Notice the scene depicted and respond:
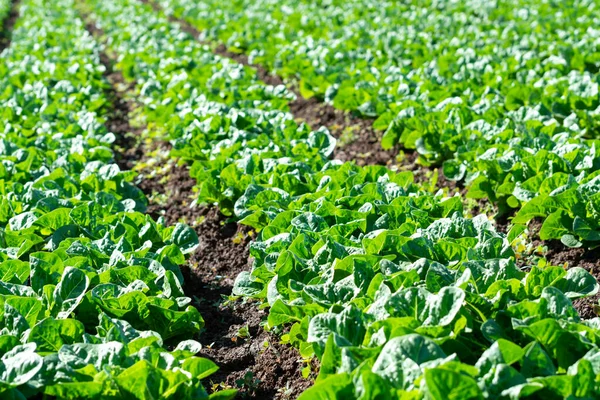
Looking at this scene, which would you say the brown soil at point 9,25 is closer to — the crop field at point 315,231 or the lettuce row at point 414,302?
the crop field at point 315,231

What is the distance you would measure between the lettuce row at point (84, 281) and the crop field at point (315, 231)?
13mm

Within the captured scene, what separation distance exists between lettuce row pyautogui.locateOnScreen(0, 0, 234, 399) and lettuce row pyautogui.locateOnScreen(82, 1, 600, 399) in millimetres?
604

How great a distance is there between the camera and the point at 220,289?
5109mm

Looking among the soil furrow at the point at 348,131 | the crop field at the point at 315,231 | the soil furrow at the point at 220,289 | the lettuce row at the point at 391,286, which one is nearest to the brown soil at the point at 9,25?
the crop field at the point at 315,231

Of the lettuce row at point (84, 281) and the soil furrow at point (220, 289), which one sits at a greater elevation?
the lettuce row at point (84, 281)

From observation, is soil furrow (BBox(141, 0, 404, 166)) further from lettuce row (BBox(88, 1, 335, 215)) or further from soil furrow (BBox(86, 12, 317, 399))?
soil furrow (BBox(86, 12, 317, 399))

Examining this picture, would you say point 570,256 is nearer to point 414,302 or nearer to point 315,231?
point 315,231

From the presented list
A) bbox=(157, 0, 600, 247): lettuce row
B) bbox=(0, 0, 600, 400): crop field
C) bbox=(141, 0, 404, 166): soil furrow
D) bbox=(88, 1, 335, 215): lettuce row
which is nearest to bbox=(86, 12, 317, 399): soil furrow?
bbox=(0, 0, 600, 400): crop field

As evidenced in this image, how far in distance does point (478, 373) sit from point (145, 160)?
624 centimetres

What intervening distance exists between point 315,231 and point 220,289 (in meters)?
0.98

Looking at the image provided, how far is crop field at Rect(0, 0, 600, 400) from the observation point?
3.12m

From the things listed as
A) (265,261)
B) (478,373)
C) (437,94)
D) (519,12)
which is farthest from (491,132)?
(519,12)

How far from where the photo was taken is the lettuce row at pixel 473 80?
5348 mm

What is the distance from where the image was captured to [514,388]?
107 inches
